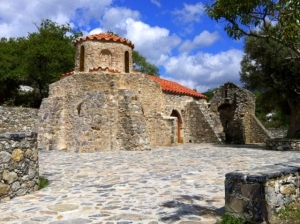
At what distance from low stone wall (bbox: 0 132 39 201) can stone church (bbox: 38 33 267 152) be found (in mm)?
7776

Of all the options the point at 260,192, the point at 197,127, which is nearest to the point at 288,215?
the point at 260,192

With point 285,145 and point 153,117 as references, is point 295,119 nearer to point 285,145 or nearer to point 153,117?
point 285,145

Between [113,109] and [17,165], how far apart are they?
31.0 feet

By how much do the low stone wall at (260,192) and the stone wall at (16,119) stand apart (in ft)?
49.8

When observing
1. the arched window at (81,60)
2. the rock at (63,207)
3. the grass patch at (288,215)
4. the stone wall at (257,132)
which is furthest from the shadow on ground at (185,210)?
the stone wall at (257,132)

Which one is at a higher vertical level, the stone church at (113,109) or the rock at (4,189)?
the stone church at (113,109)

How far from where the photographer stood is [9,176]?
588 centimetres

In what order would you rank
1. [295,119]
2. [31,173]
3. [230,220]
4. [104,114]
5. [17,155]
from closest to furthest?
[230,220] < [17,155] < [31,173] < [104,114] < [295,119]

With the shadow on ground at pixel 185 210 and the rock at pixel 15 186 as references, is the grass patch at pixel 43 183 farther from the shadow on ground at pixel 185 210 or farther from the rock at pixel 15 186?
the shadow on ground at pixel 185 210

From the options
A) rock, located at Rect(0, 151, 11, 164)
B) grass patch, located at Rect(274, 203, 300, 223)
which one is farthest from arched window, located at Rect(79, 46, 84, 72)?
grass patch, located at Rect(274, 203, 300, 223)

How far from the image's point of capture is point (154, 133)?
18.5 meters

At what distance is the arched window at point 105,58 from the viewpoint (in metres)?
18.1

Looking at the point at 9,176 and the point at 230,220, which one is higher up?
the point at 9,176

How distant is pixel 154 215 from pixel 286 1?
4351 mm
